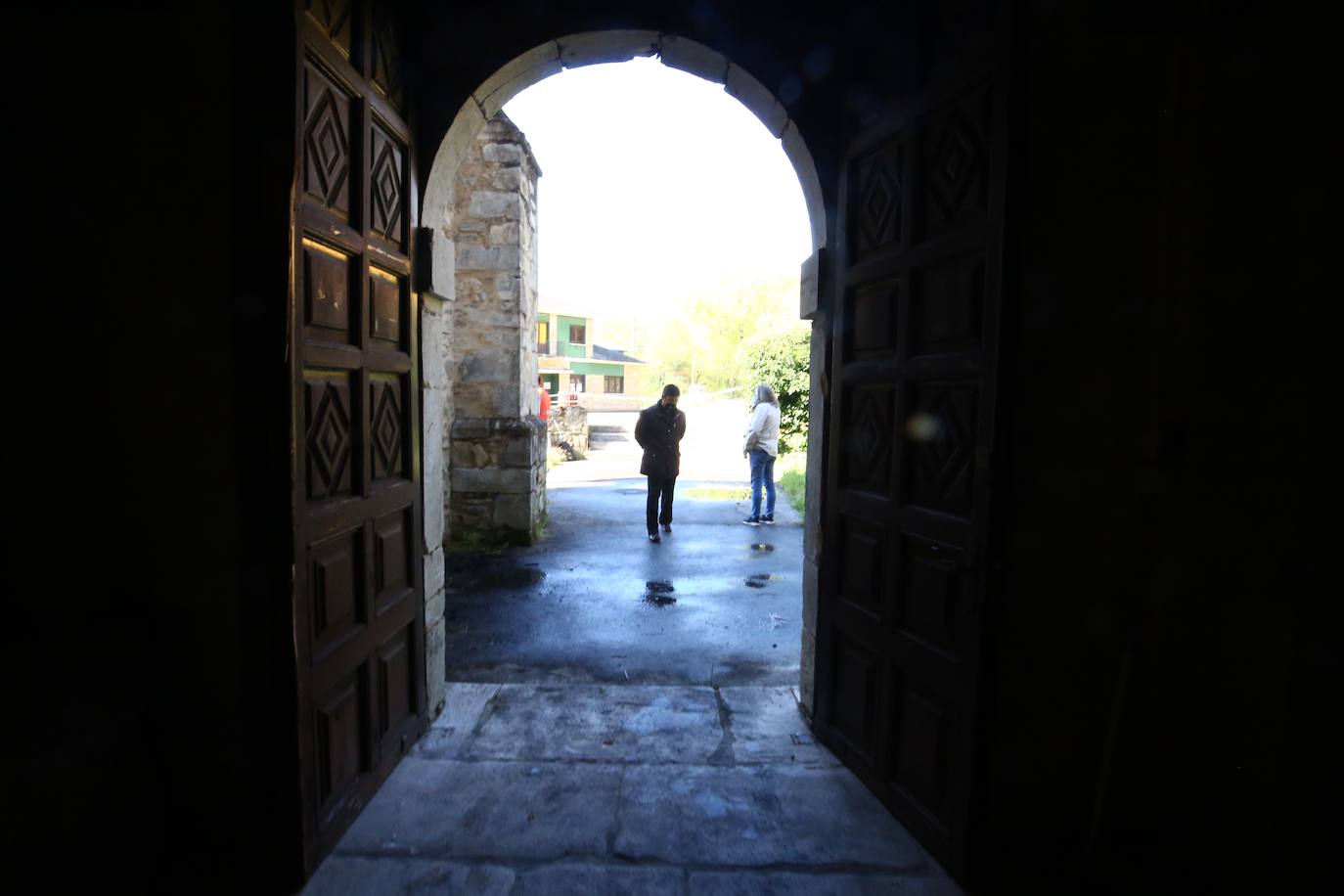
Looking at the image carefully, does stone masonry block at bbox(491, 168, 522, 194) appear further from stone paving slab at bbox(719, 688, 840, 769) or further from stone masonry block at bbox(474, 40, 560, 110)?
stone paving slab at bbox(719, 688, 840, 769)

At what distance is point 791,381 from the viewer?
48.9ft

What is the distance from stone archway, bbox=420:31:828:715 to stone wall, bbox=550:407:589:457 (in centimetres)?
1337

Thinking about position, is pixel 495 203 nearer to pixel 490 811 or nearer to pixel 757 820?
pixel 490 811

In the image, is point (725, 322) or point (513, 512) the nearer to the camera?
point (513, 512)

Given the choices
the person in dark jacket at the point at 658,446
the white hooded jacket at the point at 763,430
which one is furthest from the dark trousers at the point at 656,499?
the white hooded jacket at the point at 763,430

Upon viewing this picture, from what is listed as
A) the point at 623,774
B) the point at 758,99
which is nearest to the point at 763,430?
the point at 758,99

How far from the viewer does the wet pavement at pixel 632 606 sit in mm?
4242

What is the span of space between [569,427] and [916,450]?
15275mm

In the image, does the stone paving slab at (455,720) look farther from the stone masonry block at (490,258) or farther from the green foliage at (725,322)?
the green foliage at (725,322)

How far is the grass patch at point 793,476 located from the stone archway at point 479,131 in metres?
6.09

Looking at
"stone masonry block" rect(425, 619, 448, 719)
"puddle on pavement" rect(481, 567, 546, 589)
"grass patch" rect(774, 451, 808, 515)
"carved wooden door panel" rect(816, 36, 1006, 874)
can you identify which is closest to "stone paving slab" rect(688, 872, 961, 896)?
"carved wooden door panel" rect(816, 36, 1006, 874)

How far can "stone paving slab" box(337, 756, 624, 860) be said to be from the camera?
245 centimetres

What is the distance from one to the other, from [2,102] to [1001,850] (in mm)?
3578

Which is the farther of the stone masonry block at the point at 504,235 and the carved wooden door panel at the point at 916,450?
the stone masonry block at the point at 504,235
